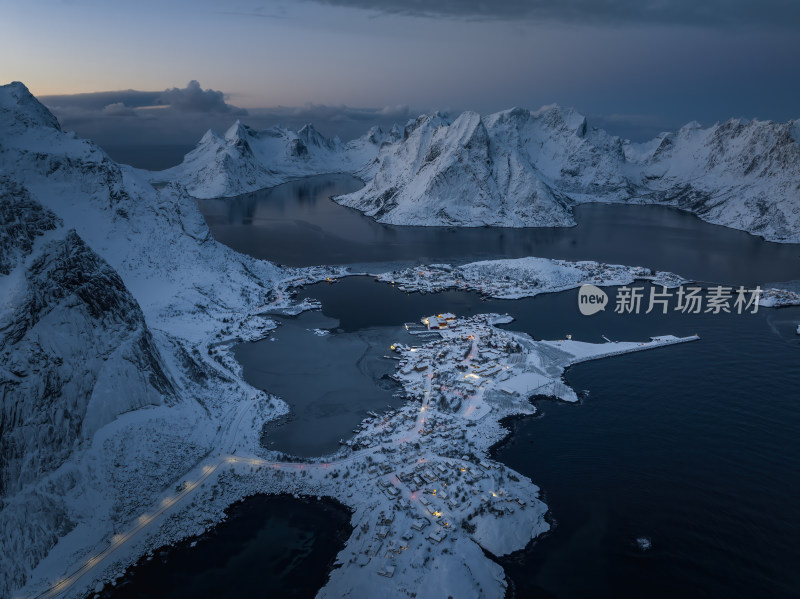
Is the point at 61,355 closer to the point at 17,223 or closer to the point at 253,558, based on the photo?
the point at 17,223

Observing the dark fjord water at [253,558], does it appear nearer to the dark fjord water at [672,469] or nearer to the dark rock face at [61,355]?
the dark rock face at [61,355]

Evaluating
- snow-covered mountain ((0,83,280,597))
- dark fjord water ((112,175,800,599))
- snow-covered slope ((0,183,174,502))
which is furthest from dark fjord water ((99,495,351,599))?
snow-covered slope ((0,183,174,502))

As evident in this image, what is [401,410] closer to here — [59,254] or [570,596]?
[570,596]

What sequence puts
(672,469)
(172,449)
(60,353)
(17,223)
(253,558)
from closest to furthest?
(253,558) < (60,353) < (17,223) < (672,469) < (172,449)

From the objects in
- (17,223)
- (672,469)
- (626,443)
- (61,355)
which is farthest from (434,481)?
(17,223)

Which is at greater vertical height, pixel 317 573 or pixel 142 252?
pixel 142 252

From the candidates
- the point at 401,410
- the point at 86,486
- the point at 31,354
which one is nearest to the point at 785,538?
the point at 401,410
